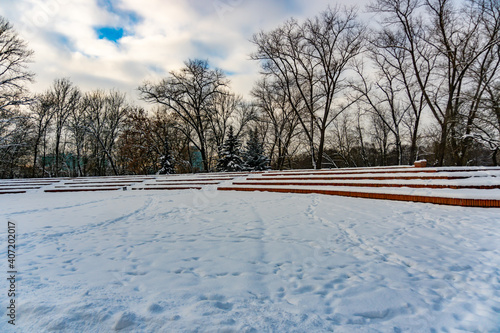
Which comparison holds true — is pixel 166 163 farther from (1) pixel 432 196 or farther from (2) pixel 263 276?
(2) pixel 263 276

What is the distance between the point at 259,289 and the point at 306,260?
99cm

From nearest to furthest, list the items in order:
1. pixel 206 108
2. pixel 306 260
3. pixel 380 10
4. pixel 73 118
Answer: pixel 306 260
pixel 380 10
pixel 206 108
pixel 73 118

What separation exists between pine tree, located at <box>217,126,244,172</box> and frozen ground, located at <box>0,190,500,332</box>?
65.5 feet

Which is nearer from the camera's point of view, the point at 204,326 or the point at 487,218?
the point at 204,326

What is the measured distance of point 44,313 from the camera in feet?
6.32

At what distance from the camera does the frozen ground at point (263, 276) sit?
6.28ft

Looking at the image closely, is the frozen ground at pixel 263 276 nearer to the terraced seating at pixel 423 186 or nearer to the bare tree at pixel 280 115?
the terraced seating at pixel 423 186

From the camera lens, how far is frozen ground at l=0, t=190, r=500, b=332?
1.91 meters

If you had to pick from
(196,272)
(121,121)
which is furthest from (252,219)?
(121,121)

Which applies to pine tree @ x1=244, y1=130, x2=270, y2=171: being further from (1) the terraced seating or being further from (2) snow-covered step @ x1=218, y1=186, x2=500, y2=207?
(2) snow-covered step @ x1=218, y1=186, x2=500, y2=207

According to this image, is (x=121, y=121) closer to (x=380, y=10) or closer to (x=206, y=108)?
(x=206, y=108)

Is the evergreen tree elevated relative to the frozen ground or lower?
elevated

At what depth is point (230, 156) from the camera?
2530 centimetres

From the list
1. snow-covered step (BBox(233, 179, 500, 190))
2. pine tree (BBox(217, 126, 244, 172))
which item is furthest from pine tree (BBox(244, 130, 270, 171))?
snow-covered step (BBox(233, 179, 500, 190))
